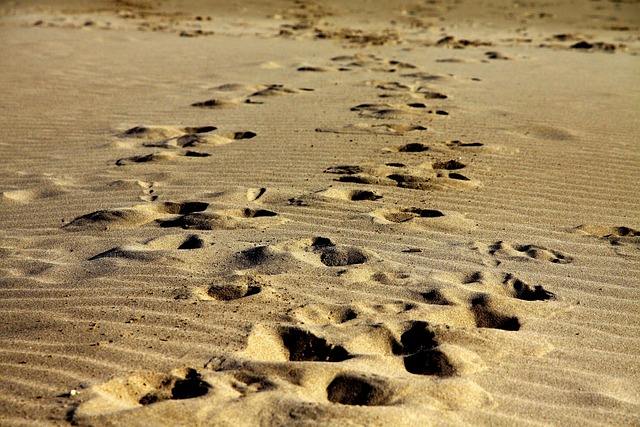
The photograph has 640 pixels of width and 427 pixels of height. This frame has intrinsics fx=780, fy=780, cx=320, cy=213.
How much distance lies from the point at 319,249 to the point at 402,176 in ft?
4.45

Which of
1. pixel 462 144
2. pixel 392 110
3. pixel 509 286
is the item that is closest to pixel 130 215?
pixel 509 286

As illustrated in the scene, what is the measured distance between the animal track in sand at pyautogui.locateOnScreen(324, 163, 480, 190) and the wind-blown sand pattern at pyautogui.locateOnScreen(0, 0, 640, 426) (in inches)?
0.8

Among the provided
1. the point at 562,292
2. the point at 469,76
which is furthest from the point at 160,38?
the point at 562,292

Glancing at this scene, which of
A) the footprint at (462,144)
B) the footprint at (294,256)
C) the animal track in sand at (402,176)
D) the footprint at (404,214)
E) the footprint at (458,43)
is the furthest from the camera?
the footprint at (458,43)

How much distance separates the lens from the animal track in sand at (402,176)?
4.91 metres

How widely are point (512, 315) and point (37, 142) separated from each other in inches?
172

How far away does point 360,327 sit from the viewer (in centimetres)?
298

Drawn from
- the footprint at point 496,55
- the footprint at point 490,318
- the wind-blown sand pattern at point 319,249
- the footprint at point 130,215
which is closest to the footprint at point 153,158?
the wind-blown sand pattern at point 319,249

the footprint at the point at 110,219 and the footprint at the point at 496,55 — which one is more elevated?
the footprint at the point at 496,55

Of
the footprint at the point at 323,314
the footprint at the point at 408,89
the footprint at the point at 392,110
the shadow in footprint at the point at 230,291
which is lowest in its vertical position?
the footprint at the point at 323,314

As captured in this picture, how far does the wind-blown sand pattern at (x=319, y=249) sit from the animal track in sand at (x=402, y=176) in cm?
2

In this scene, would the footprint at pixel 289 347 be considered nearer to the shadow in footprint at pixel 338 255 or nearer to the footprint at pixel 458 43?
the shadow in footprint at pixel 338 255

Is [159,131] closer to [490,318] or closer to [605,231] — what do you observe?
[605,231]

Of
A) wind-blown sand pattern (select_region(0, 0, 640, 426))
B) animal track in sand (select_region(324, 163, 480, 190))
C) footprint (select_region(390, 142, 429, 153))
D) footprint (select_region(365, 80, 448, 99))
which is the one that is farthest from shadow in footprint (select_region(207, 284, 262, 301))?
footprint (select_region(365, 80, 448, 99))
